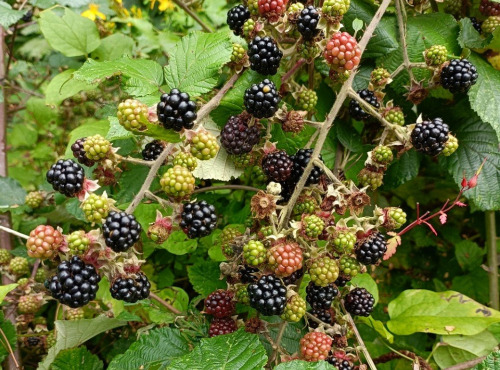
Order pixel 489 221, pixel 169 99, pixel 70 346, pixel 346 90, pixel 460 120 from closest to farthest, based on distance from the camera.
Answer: pixel 169 99
pixel 346 90
pixel 70 346
pixel 460 120
pixel 489 221

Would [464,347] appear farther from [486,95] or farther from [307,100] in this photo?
[307,100]

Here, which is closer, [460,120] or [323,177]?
[323,177]

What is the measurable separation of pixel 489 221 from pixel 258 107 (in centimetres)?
113

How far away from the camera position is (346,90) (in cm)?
132

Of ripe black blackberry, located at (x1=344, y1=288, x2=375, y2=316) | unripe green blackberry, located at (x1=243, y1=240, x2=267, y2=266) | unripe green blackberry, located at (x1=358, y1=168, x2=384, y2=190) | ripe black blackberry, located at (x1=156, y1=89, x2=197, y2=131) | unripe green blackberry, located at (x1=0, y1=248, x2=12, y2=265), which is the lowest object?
unripe green blackberry, located at (x1=0, y1=248, x2=12, y2=265)

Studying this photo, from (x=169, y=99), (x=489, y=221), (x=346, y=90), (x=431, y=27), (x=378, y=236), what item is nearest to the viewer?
(x=169, y=99)

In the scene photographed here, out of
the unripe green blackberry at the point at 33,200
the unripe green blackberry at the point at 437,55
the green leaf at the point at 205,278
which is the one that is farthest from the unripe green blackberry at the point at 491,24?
the unripe green blackberry at the point at 33,200

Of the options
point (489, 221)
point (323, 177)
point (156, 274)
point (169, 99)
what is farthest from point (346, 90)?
point (156, 274)

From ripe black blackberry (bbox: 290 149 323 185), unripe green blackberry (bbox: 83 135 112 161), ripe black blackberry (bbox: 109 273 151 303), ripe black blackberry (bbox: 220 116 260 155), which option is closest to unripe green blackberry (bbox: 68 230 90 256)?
ripe black blackberry (bbox: 109 273 151 303)

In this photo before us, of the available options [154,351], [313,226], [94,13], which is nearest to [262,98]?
[313,226]

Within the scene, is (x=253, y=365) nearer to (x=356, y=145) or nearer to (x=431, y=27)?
(x=356, y=145)

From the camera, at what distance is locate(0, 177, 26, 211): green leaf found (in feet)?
5.94

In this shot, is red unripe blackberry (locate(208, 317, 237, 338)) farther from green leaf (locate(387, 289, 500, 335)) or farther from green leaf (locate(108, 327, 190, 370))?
green leaf (locate(387, 289, 500, 335))

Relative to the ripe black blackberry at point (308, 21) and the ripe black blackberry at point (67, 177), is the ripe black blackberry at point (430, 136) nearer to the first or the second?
the ripe black blackberry at point (308, 21)
